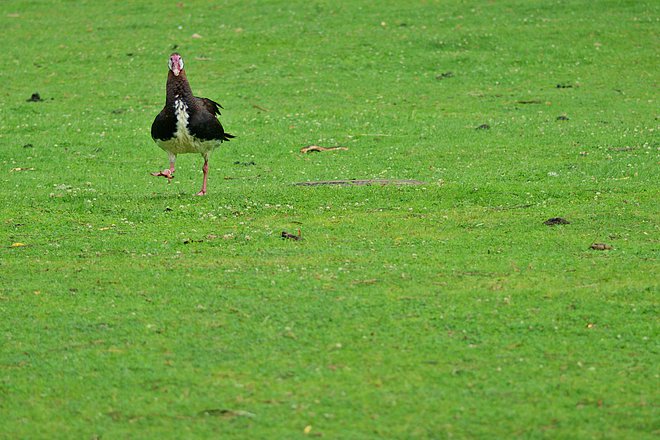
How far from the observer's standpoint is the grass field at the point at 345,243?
702 cm

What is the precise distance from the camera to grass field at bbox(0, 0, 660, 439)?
702 centimetres

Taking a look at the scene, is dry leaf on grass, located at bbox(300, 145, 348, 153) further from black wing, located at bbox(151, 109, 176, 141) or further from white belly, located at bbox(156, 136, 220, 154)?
black wing, located at bbox(151, 109, 176, 141)

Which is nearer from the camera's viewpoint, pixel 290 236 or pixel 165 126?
pixel 290 236

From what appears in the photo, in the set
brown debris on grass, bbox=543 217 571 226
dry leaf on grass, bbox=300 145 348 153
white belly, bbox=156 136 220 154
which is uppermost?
white belly, bbox=156 136 220 154

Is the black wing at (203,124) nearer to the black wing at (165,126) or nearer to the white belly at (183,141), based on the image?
the white belly at (183,141)

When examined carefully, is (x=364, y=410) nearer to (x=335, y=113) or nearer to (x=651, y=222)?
(x=651, y=222)

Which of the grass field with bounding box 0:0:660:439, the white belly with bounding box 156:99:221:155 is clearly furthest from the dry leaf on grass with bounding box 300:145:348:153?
the white belly with bounding box 156:99:221:155

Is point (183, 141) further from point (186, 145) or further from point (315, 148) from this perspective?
point (315, 148)

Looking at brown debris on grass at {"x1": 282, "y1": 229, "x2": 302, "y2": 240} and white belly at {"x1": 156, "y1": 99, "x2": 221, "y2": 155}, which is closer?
brown debris on grass at {"x1": 282, "y1": 229, "x2": 302, "y2": 240}

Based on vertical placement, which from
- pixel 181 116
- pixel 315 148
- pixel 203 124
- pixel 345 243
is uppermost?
pixel 181 116

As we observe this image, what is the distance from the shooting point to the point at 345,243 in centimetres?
1119

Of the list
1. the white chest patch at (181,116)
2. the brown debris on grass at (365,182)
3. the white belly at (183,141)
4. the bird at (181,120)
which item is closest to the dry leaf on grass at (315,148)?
the brown debris on grass at (365,182)

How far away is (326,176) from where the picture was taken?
15.5m

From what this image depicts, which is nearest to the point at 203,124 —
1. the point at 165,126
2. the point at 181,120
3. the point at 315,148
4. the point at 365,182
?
the point at 181,120
